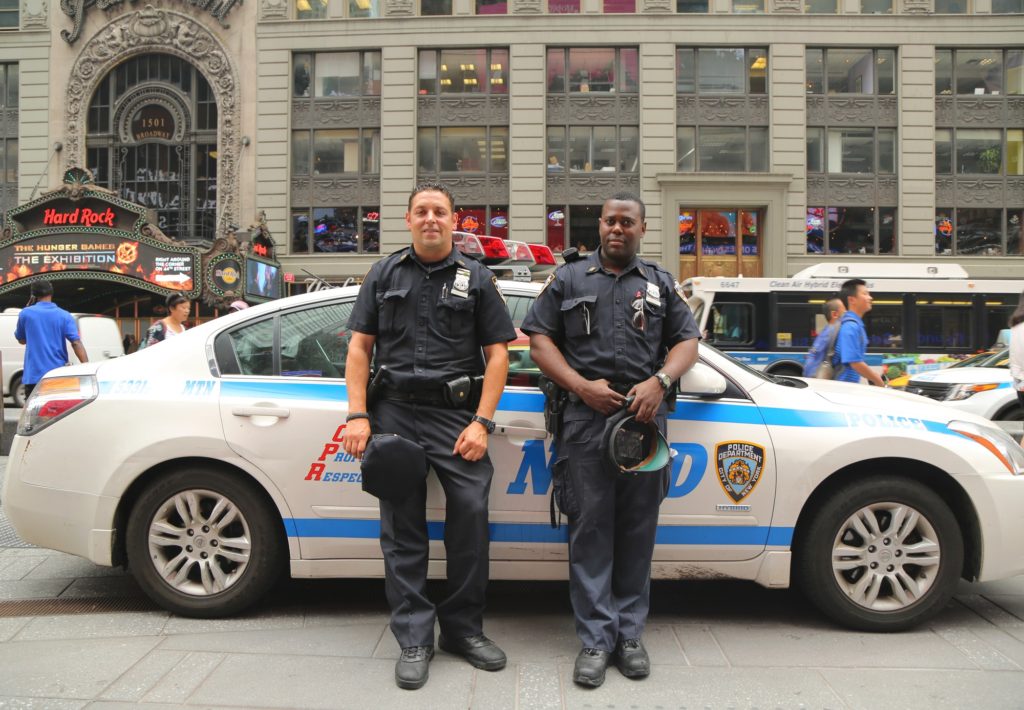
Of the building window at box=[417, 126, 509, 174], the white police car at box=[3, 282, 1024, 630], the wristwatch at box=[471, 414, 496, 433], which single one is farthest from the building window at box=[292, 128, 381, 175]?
the wristwatch at box=[471, 414, 496, 433]

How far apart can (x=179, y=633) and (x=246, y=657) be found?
0.49 meters

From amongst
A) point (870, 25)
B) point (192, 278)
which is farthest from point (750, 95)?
point (192, 278)

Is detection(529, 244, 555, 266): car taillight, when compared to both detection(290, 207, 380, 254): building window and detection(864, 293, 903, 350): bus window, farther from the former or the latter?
detection(290, 207, 380, 254): building window

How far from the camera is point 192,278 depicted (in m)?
20.2

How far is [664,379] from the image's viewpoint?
3.27 meters

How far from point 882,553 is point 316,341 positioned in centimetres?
286

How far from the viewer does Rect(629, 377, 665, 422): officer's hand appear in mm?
3205

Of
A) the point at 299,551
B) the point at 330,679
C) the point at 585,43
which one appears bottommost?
the point at 330,679

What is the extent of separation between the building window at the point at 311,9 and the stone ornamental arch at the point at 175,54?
9.46ft

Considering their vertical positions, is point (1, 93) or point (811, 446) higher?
point (1, 93)

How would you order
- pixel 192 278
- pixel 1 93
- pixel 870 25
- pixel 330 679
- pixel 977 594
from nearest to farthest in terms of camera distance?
pixel 330 679 → pixel 977 594 → pixel 192 278 → pixel 870 25 → pixel 1 93

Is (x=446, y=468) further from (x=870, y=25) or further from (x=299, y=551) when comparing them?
(x=870, y=25)

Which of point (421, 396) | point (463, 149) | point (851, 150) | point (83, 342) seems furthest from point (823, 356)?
point (851, 150)

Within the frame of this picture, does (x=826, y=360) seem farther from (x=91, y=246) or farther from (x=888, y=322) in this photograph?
(x=91, y=246)
